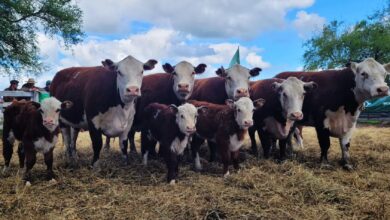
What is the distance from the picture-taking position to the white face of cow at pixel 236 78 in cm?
830

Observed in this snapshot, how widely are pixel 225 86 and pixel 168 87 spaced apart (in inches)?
50.9

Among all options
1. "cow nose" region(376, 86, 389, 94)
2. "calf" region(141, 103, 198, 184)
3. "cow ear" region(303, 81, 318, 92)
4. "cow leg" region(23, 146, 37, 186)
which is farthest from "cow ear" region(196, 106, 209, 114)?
"cow nose" region(376, 86, 389, 94)

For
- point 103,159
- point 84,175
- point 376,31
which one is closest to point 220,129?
point 84,175

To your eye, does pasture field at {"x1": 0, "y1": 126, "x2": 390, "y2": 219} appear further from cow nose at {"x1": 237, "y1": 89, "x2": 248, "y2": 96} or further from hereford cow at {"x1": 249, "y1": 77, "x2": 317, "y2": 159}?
cow nose at {"x1": 237, "y1": 89, "x2": 248, "y2": 96}

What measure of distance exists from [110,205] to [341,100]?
16.7 feet

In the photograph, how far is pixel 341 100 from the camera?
26.1ft

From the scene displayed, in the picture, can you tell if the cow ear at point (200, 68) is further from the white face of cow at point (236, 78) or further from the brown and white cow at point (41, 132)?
the brown and white cow at point (41, 132)

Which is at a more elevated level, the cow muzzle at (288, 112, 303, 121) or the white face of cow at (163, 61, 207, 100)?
the white face of cow at (163, 61, 207, 100)

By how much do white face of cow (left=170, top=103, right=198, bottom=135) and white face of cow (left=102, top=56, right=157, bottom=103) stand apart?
2.74 feet

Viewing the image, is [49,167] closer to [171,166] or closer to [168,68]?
[171,166]

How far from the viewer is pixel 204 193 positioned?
219 inches

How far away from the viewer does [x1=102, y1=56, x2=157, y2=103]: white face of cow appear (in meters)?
7.05

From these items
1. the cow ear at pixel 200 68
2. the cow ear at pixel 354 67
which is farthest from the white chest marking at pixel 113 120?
the cow ear at pixel 354 67

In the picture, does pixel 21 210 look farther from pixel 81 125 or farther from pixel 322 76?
pixel 322 76
